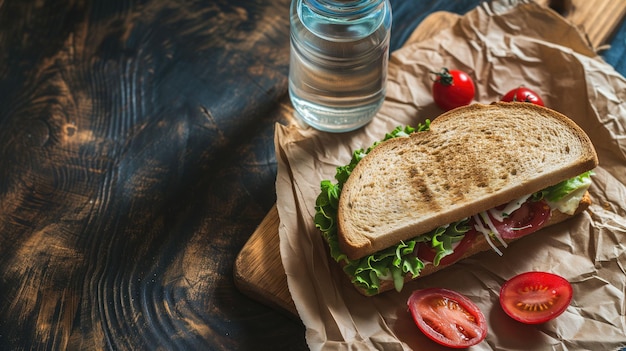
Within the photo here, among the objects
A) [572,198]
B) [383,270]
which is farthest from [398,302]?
[572,198]

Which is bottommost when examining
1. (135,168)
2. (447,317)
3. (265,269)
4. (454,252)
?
(135,168)

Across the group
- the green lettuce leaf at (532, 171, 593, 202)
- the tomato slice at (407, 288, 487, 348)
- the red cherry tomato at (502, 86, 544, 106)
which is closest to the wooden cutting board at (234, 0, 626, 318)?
the tomato slice at (407, 288, 487, 348)

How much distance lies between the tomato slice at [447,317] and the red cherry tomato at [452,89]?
2.54 feet

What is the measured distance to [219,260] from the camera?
8.04 feet

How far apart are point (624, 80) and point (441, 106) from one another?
0.69m

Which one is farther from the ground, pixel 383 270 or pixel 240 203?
pixel 383 270

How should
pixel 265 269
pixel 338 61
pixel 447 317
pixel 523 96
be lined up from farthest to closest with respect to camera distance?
pixel 523 96, pixel 338 61, pixel 265 269, pixel 447 317

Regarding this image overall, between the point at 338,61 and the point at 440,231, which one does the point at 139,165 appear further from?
the point at 440,231

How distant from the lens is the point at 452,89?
8.79 feet

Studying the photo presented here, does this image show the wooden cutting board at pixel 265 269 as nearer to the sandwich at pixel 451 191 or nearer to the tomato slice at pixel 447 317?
the sandwich at pixel 451 191

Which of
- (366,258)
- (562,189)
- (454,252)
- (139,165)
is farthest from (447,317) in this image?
(139,165)

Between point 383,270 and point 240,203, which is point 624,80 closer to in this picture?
point 383,270

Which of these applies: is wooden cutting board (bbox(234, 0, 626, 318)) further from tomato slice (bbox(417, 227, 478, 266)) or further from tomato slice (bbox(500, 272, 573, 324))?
tomato slice (bbox(500, 272, 573, 324))

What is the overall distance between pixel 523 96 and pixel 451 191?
1.89 ft
